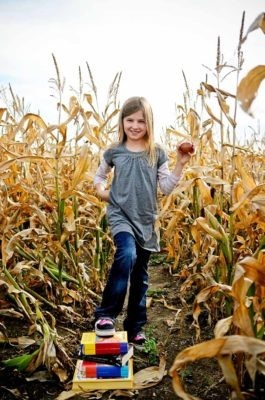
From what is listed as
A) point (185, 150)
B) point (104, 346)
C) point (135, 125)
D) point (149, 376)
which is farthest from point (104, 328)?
point (135, 125)

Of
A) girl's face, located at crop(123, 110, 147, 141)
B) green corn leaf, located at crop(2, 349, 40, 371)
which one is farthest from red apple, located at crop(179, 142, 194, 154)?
green corn leaf, located at crop(2, 349, 40, 371)

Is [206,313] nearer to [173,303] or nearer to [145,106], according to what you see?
[173,303]

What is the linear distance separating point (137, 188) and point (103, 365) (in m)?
0.90

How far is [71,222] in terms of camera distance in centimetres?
239

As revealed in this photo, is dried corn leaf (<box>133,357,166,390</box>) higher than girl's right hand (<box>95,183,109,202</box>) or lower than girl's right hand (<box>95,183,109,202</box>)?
lower

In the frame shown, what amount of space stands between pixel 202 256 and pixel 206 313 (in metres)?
0.36

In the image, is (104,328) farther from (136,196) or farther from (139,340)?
(136,196)

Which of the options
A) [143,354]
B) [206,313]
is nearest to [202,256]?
[206,313]

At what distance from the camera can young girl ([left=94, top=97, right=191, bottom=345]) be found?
2330 mm

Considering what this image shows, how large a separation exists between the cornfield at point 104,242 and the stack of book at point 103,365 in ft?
0.31

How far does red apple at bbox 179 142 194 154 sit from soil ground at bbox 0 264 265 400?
0.80m

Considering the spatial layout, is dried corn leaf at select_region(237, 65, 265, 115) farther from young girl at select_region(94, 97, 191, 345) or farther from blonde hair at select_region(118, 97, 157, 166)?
blonde hair at select_region(118, 97, 157, 166)

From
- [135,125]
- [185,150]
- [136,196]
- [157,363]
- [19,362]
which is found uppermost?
[135,125]

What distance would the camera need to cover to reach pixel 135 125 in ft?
7.81
